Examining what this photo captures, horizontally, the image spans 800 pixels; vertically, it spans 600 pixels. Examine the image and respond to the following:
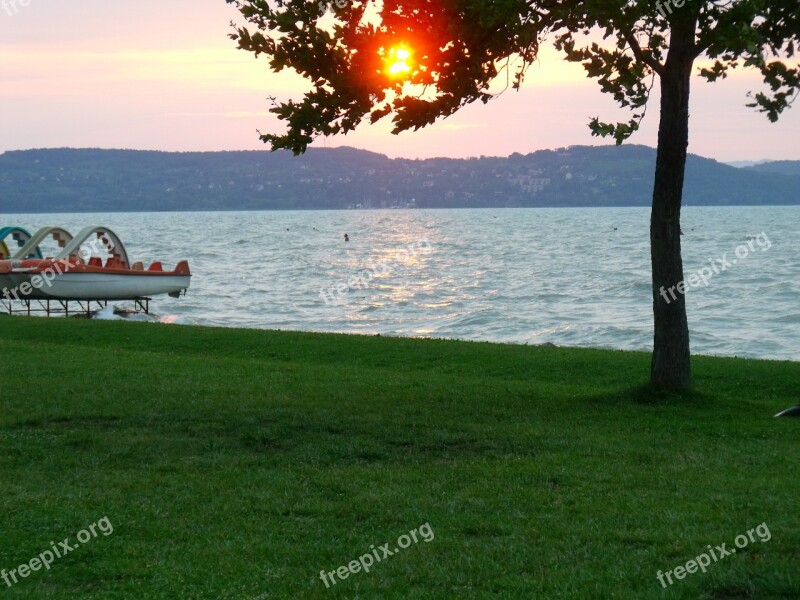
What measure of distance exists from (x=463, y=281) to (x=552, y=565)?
5731cm

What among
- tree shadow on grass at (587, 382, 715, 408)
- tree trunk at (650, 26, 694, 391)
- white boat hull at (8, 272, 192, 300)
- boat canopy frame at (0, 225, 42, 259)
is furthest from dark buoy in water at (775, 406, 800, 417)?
boat canopy frame at (0, 225, 42, 259)

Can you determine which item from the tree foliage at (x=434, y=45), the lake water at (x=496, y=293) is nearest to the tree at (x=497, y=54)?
the tree foliage at (x=434, y=45)

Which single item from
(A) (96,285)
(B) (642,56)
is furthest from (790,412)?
(A) (96,285)

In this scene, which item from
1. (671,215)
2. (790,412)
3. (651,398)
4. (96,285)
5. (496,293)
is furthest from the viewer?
(496,293)

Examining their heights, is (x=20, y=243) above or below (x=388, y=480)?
below

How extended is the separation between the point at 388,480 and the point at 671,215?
7.36 metres

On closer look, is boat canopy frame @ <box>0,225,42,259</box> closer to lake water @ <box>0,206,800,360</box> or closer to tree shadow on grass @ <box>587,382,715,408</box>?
lake water @ <box>0,206,800,360</box>

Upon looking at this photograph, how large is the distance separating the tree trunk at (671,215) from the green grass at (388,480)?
0.68 metres

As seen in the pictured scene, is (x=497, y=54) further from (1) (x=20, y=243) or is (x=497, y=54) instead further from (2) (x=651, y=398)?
(1) (x=20, y=243)

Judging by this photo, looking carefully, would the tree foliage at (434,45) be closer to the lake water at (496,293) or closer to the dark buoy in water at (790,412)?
the dark buoy in water at (790,412)

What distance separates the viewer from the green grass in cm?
724

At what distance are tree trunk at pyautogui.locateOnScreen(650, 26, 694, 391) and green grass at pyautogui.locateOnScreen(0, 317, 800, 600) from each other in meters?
0.68

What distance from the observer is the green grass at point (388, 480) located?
7238 mm

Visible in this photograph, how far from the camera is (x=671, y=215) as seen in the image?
606 inches
